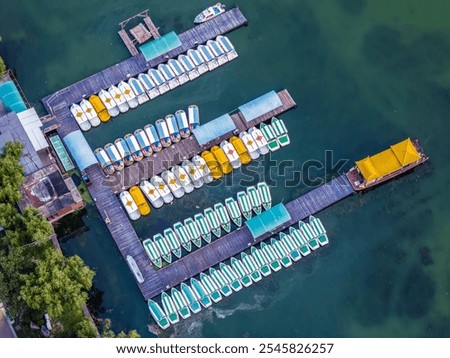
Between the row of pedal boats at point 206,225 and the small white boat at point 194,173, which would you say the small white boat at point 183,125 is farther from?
the row of pedal boats at point 206,225

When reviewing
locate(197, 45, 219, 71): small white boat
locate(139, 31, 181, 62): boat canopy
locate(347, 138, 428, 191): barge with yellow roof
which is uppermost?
locate(139, 31, 181, 62): boat canopy

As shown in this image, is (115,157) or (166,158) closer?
(115,157)

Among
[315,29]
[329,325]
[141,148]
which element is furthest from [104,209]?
[315,29]

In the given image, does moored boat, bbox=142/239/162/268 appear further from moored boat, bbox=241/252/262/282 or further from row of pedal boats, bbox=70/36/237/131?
row of pedal boats, bbox=70/36/237/131

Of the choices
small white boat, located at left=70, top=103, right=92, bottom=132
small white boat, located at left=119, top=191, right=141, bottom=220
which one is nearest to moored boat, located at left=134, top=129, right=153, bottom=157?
small white boat, located at left=119, top=191, right=141, bottom=220

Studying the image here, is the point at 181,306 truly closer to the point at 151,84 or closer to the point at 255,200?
the point at 255,200

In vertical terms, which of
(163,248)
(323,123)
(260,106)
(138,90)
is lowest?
(163,248)

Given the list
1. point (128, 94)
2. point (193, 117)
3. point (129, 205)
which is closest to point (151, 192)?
point (129, 205)
